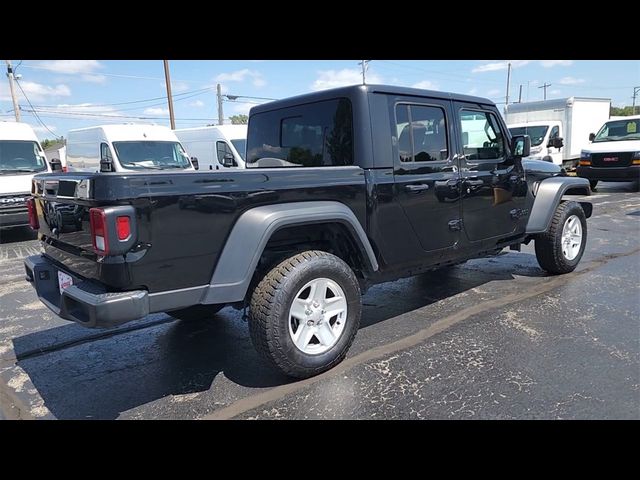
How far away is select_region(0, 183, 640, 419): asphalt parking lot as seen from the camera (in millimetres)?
2838

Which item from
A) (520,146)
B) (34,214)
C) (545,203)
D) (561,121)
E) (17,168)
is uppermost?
(561,121)

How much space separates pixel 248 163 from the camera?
14.9ft

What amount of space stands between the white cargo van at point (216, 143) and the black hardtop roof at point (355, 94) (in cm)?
775

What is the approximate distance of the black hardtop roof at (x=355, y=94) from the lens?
138 inches

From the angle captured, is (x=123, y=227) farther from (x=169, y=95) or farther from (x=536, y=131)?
(x=169, y=95)

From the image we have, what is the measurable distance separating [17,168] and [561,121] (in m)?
16.7

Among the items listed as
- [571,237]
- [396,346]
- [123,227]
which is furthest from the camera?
[571,237]

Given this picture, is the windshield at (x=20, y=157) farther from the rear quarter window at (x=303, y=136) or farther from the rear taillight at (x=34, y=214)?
the rear quarter window at (x=303, y=136)

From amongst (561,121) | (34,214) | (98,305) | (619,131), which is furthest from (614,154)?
(98,305)

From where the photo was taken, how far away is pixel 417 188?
3729mm

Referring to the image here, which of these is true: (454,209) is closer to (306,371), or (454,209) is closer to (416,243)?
(416,243)

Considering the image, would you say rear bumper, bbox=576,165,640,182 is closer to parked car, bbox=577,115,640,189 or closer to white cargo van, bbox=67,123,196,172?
parked car, bbox=577,115,640,189

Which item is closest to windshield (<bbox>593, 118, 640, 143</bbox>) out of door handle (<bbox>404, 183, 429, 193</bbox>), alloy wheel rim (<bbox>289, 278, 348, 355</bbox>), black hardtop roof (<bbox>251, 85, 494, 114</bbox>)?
black hardtop roof (<bbox>251, 85, 494, 114</bbox>)

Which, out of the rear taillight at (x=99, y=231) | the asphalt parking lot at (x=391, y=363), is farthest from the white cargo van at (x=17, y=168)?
the rear taillight at (x=99, y=231)
